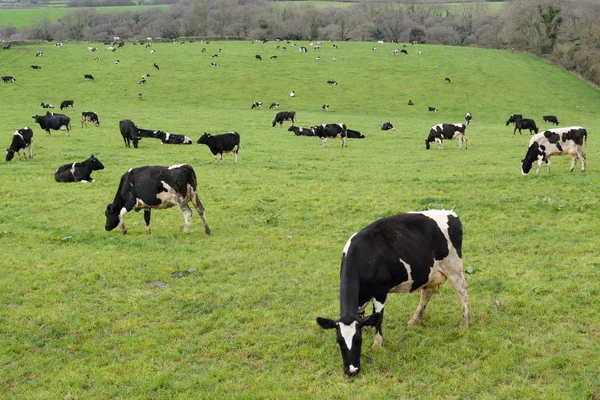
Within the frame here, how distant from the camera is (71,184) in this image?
22594 millimetres

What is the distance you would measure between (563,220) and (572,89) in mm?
62590

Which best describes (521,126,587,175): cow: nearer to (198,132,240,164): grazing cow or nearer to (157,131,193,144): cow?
(198,132,240,164): grazing cow

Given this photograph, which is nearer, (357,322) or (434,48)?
(357,322)

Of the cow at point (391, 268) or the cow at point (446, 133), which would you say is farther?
the cow at point (446, 133)

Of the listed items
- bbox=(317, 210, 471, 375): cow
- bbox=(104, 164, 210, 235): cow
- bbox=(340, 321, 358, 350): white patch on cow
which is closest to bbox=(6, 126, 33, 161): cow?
bbox=(104, 164, 210, 235): cow

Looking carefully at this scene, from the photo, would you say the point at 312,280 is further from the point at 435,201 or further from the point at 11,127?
the point at 11,127

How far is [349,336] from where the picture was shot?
7617mm

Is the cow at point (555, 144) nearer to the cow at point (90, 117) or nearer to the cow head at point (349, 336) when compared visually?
the cow head at point (349, 336)

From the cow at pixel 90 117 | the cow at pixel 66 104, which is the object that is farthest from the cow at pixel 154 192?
the cow at pixel 66 104

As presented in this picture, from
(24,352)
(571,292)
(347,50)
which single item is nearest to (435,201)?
(571,292)

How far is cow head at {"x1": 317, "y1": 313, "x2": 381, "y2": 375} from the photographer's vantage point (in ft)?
25.1

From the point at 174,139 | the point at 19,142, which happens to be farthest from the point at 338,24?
the point at 19,142

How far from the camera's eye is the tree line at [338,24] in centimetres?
9256

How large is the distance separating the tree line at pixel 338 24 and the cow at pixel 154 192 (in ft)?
286
